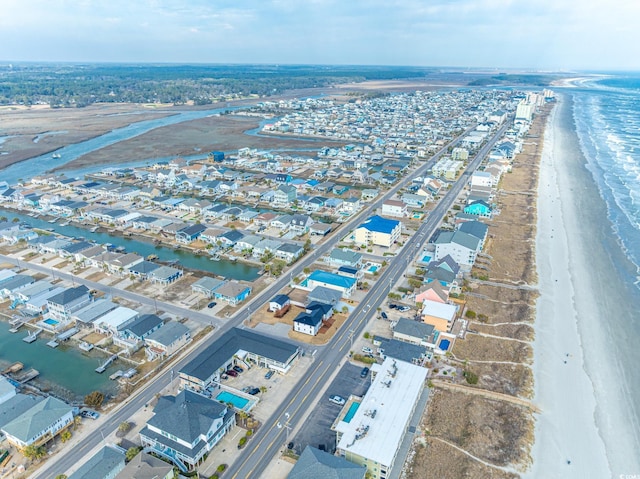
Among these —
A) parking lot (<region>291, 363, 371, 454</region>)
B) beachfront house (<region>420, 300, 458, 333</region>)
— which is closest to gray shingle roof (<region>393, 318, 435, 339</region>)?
beachfront house (<region>420, 300, 458, 333</region>)

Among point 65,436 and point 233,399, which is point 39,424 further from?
point 233,399

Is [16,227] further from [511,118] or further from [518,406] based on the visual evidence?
[511,118]

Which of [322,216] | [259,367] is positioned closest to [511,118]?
[322,216]

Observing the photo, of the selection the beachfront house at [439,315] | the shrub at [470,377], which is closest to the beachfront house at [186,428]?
the shrub at [470,377]

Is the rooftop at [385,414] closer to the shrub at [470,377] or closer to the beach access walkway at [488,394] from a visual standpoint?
the beach access walkway at [488,394]

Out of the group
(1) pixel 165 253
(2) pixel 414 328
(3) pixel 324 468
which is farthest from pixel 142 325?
(2) pixel 414 328
